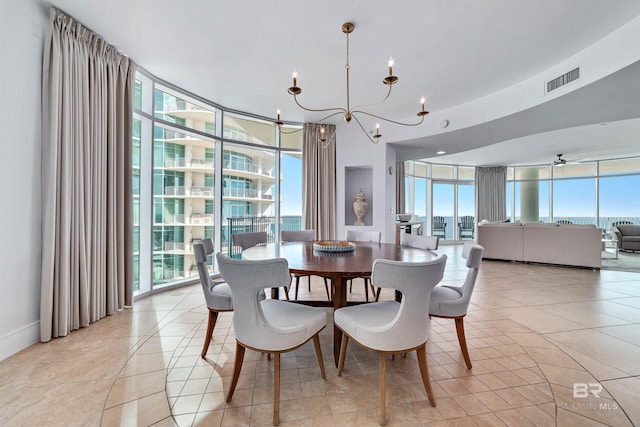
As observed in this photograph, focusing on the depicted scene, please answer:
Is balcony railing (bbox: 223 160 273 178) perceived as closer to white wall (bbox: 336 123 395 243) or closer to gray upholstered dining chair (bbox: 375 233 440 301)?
white wall (bbox: 336 123 395 243)

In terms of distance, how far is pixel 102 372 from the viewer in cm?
186

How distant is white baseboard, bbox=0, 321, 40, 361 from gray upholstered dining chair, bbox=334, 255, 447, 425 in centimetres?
255

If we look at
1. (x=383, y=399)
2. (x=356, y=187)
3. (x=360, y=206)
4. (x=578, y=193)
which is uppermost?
(x=578, y=193)

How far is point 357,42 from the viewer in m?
2.72

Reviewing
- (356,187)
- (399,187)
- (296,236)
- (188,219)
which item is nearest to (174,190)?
(188,219)

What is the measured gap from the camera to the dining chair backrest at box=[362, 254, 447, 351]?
137cm

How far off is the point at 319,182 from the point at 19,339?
4.26 metres

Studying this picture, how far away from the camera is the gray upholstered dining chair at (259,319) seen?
4.59 feet

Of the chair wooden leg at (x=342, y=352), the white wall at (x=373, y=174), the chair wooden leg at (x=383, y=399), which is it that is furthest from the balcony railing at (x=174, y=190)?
the chair wooden leg at (x=383, y=399)

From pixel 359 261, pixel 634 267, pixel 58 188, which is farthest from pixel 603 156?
pixel 58 188

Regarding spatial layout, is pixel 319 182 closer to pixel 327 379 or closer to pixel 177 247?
pixel 177 247

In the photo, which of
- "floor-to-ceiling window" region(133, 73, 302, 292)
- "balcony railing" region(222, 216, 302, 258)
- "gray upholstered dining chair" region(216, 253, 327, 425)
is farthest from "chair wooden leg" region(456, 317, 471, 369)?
"floor-to-ceiling window" region(133, 73, 302, 292)

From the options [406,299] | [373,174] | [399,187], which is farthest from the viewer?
[399,187]

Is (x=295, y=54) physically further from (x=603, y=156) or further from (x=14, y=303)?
(x=603, y=156)
